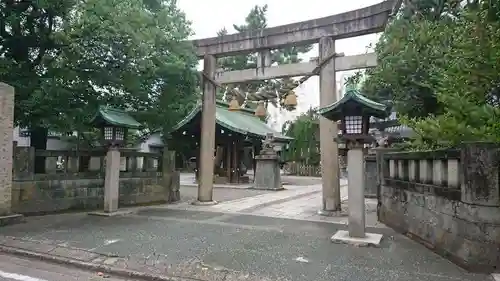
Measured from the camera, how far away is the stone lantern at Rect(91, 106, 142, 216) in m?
9.41

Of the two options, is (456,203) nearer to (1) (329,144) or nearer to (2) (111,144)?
(1) (329,144)

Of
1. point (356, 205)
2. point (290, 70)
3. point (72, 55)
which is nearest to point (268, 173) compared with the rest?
point (290, 70)

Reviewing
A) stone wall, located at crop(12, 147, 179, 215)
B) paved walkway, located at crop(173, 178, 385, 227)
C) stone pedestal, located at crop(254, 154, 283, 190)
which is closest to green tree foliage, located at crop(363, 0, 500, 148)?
paved walkway, located at crop(173, 178, 385, 227)

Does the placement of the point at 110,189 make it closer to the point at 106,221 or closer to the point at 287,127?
the point at 106,221

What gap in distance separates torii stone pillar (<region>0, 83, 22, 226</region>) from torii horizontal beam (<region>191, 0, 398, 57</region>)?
593 cm

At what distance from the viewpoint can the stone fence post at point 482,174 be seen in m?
4.78

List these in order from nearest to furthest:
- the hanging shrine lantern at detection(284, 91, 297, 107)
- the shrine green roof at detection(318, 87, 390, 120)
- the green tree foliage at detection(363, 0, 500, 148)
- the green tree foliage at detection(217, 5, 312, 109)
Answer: the green tree foliage at detection(363, 0, 500, 148) < the shrine green roof at detection(318, 87, 390, 120) < the hanging shrine lantern at detection(284, 91, 297, 107) < the green tree foliage at detection(217, 5, 312, 109)

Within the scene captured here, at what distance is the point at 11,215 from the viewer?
315 inches

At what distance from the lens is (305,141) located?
108 ft

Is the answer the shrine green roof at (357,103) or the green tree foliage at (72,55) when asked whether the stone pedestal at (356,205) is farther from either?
the green tree foliage at (72,55)

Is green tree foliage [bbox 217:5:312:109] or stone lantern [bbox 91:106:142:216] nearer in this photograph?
stone lantern [bbox 91:106:142:216]

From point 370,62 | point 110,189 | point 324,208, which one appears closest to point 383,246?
point 324,208

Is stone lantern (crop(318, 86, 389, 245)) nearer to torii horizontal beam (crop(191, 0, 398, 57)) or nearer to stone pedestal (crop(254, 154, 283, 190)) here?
torii horizontal beam (crop(191, 0, 398, 57))

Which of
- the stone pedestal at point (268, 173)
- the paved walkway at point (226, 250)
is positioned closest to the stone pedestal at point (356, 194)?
the paved walkway at point (226, 250)
